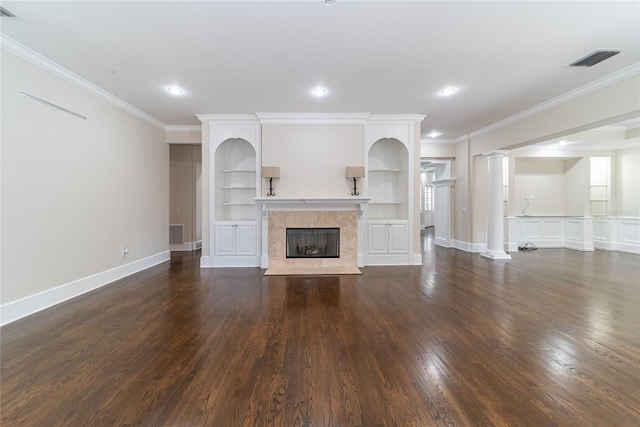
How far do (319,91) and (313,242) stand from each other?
107 inches

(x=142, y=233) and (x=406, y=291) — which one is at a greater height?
(x=142, y=233)

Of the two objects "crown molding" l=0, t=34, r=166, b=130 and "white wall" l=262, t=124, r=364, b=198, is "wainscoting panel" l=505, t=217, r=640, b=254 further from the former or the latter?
"crown molding" l=0, t=34, r=166, b=130

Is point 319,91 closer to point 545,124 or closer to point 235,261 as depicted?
point 235,261

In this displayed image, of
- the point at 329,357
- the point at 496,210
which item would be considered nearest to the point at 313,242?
the point at 329,357

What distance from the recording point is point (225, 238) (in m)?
Answer: 5.21

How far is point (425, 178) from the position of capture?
13102 mm

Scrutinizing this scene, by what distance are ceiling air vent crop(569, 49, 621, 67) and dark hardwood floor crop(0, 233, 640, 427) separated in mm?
2895

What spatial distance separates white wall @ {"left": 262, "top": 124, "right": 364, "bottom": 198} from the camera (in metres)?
5.09

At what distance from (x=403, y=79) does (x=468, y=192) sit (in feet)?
14.3

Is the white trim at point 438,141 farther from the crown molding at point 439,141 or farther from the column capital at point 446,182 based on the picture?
the column capital at point 446,182

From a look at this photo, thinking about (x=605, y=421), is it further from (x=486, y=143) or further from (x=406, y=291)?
(x=486, y=143)

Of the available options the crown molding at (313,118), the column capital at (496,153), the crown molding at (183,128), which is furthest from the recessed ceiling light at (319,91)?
the column capital at (496,153)

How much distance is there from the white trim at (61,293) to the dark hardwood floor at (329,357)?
134mm

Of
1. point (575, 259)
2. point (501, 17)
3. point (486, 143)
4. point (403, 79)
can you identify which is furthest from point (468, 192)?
point (501, 17)
